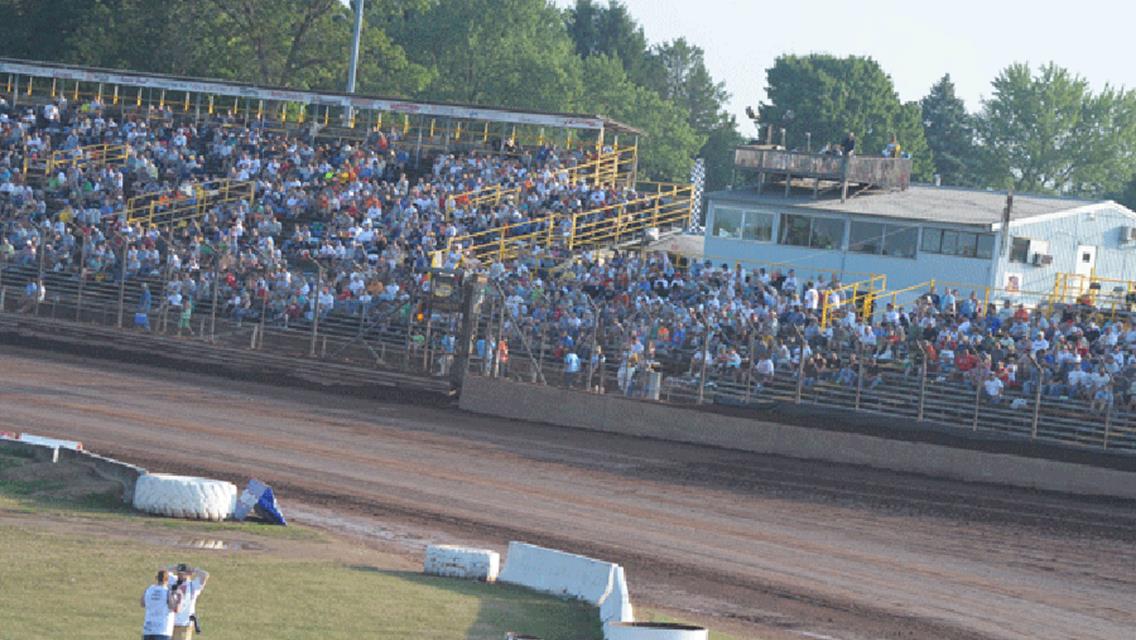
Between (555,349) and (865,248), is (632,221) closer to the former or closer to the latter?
(865,248)

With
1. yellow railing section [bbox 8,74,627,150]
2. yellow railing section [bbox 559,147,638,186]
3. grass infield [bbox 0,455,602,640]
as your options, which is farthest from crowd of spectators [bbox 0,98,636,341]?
grass infield [bbox 0,455,602,640]

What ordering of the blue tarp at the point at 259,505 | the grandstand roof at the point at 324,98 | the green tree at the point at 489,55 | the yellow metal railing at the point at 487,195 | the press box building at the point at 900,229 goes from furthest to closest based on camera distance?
the green tree at the point at 489,55 → the grandstand roof at the point at 324,98 → the yellow metal railing at the point at 487,195 → the press box building at the point at 900,229 → the blue tarp at the point at 259,505

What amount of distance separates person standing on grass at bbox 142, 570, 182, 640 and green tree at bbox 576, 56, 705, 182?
10785cm

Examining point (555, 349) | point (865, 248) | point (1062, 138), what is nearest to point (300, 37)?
point (865, 248)

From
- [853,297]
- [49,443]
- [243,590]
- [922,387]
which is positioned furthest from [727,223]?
[243,590]

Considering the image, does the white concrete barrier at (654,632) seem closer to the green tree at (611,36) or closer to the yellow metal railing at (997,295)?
the yellow metal railing at (997,295)

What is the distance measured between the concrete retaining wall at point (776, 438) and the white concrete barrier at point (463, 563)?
12580mm

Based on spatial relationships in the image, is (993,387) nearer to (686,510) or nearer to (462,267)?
(686,510)

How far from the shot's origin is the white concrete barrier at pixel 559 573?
16906mm

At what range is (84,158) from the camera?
54.5 m

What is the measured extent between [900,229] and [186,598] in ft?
110

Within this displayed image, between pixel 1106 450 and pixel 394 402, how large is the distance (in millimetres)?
14628

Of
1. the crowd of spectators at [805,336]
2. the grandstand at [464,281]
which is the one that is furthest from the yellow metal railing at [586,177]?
the crowd of spectators at [805,336]

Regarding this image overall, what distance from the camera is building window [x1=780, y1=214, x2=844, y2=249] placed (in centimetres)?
4450
